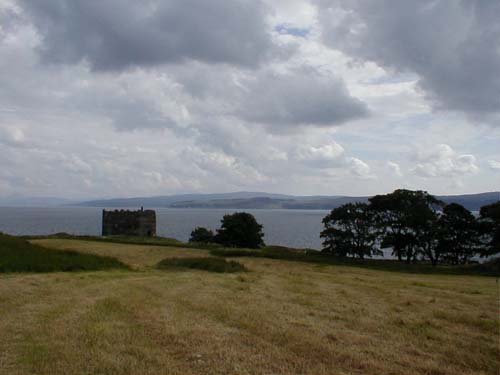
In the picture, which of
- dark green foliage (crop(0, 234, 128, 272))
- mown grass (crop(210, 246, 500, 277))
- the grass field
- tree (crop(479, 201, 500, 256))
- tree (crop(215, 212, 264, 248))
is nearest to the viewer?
the grass field

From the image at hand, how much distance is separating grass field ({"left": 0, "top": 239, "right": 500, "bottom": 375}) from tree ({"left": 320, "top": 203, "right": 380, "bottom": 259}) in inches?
1057

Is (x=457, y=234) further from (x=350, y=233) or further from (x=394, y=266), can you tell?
(x=394, y=266)

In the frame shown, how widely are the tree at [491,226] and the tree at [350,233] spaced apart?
10.2 metres

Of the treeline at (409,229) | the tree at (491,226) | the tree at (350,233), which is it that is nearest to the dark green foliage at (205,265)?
the tree at (350,233)

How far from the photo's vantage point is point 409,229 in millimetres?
49000

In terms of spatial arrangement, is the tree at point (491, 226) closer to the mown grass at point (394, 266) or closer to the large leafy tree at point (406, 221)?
the large leafy tree at point (406, 221)

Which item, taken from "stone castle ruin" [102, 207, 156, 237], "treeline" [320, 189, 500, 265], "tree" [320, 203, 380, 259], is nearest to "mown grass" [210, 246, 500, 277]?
"tree" [320, 203, 380, 259]

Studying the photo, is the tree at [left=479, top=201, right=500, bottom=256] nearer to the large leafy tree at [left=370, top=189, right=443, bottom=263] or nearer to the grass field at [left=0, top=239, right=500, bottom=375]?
the large leafy tree at [left=370, top=189, right=443, bottom=263]

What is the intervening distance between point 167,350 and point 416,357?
5068 millimetres

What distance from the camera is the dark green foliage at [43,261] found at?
23.5 m

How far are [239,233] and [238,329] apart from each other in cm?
5271

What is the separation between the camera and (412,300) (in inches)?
664

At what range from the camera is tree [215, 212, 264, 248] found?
6438 cm

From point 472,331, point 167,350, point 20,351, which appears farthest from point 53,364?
point 472,331
